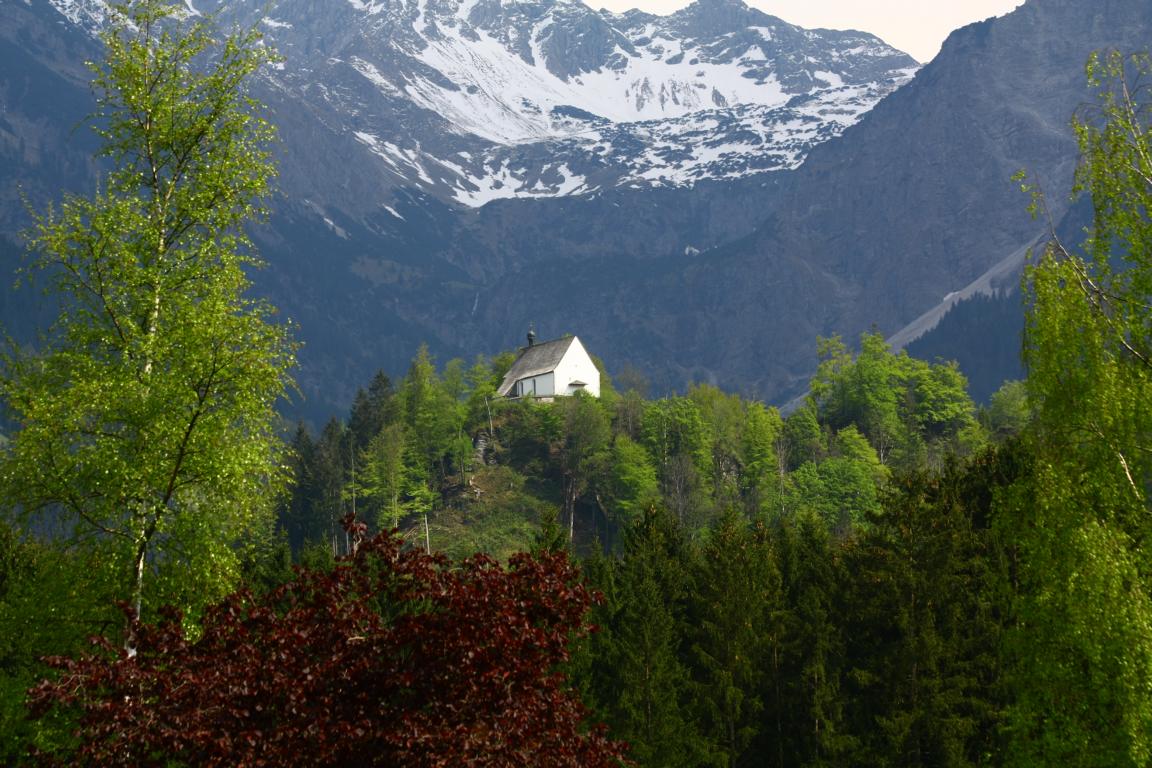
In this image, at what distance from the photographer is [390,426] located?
104938 millimetres

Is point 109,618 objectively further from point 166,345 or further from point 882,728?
point 882,728

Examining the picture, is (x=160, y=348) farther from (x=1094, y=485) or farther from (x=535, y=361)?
(x=535, y=361)

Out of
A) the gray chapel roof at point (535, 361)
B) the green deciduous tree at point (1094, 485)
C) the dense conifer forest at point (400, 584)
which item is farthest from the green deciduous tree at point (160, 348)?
the gray chapel roof at point (535, 361)

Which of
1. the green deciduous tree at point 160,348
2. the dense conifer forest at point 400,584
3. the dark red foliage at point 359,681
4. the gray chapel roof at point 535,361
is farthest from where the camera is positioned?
the gray chapel roof at point 535,361

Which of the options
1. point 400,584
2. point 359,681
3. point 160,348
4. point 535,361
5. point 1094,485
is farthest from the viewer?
point 535,361

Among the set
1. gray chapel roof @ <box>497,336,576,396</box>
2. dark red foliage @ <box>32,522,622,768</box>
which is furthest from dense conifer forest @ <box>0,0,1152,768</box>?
gray chapel roof @ <box>497,336,576,396</box>

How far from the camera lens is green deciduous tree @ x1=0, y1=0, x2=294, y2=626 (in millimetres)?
17781

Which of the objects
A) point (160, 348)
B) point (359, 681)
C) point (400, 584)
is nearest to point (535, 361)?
point (160, 348)

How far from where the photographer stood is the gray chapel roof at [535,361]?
119 metres

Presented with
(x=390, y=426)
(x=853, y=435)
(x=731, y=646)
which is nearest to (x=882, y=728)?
(x=731, y=646)

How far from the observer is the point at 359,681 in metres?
12.7

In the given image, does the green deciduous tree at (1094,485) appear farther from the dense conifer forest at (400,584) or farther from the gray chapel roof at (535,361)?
the gray chapel roof at (535,361)

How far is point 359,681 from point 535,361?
10920cm

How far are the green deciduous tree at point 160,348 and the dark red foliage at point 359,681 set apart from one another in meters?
4.89
